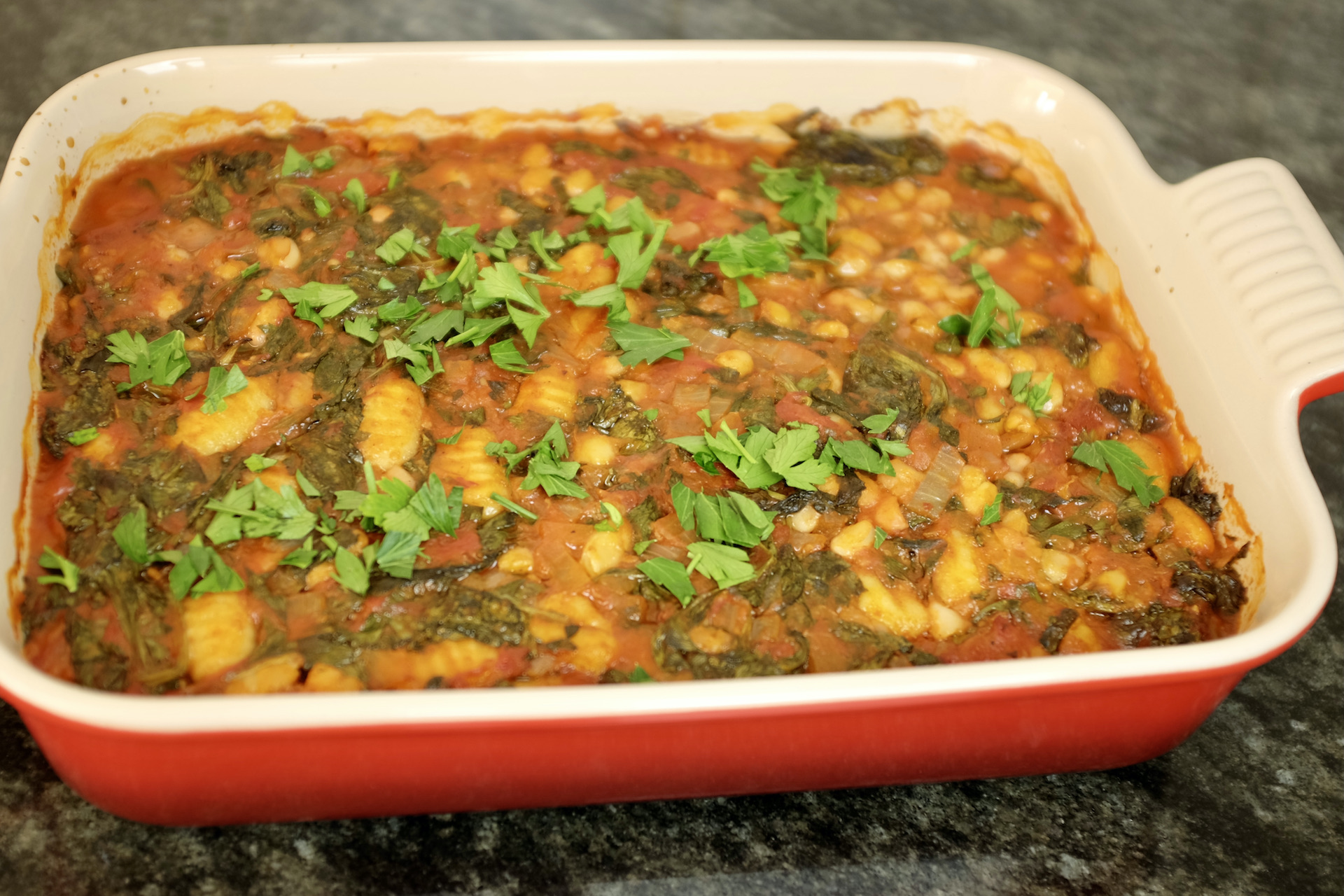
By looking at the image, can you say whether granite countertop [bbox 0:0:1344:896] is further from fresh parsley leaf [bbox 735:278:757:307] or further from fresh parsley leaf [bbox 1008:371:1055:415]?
fresh parsley leaf [bbox 735:278:757:307]

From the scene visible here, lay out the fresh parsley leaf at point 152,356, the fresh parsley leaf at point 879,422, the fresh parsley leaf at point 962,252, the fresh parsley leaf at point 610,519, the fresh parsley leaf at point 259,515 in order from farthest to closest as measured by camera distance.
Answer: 1. the fresh parsley leaf at point 962,252
2. the fresh parsley leaf at point 879,422
3. the fresh parsley leaf at point 152,356
4. the fresh parsley leaf at point 610,519
5. the fresh parsley leaf at point 259,515

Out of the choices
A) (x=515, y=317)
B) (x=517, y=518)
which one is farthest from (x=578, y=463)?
(x=515, y=317)

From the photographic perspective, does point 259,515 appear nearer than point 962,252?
Yes

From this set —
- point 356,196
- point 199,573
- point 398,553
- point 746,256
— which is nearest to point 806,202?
point 746,256

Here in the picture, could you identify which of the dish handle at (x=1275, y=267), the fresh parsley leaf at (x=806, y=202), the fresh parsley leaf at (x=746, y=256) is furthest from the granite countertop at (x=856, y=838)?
the fresh parsley leaf at (x=806, y=202)

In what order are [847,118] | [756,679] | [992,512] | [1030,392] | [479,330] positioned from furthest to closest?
[847,118] → [1030,392] → [479,330] → [992,512] → [756,679]

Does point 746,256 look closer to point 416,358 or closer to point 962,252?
point 962,252

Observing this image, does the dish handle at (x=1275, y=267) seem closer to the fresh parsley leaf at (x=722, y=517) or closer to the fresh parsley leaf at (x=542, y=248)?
the fresh parsley leaf at (x=722, y=517)
